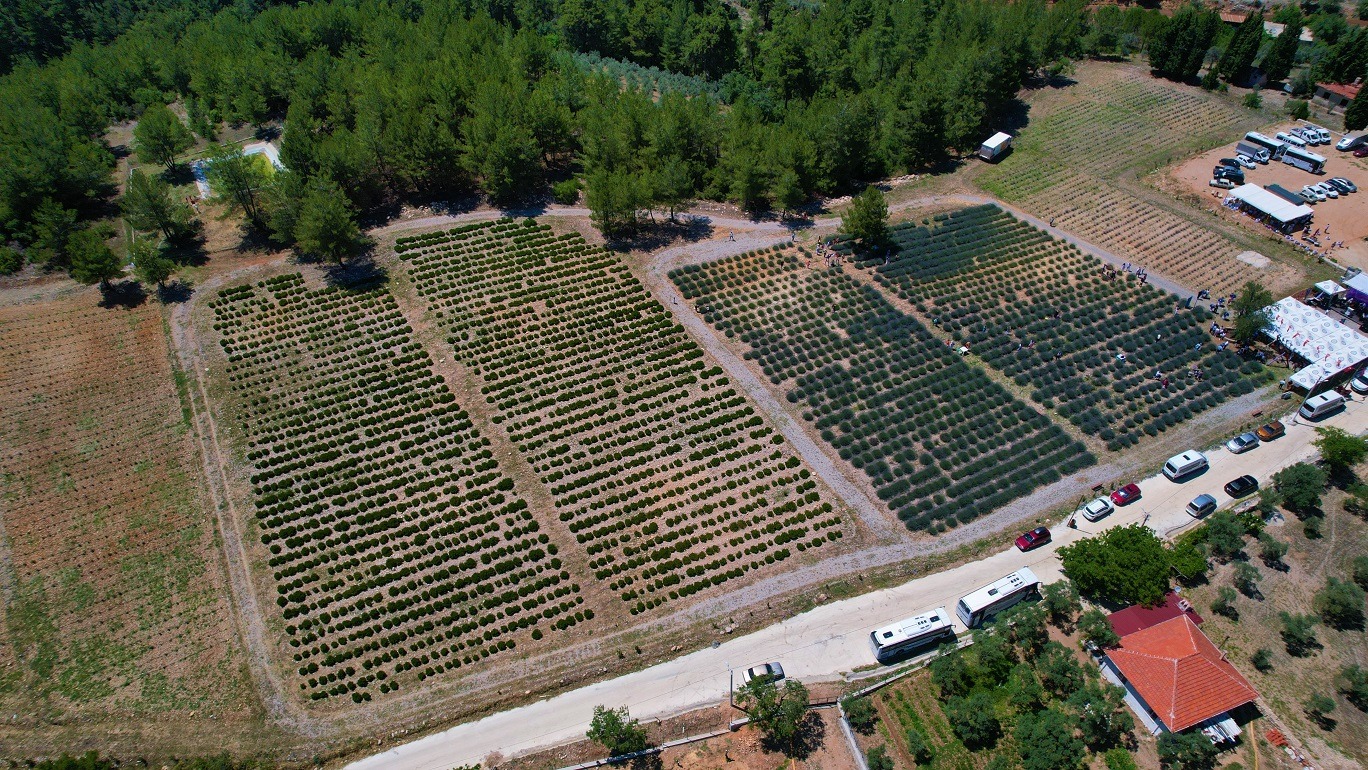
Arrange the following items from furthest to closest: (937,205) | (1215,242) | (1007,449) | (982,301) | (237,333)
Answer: (937,205) < (1215,242) < (982,301) < (237,333) < (1007,449)

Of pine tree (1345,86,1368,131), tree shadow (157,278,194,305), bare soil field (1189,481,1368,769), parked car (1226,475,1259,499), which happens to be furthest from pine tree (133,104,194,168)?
pine tree (1345,86,1368,131)

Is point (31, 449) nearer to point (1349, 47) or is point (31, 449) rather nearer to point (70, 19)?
point (70, 19)

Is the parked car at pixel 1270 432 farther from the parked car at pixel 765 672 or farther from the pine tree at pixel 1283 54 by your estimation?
the pine tree at pixel 1283 54

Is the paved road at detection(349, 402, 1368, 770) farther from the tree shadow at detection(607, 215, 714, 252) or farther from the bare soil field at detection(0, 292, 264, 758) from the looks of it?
the tree shadow at detection(607, 215, 714, 252)

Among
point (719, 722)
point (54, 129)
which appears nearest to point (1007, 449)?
point (719, 722)

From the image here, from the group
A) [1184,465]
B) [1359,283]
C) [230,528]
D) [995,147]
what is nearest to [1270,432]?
[1184,465]

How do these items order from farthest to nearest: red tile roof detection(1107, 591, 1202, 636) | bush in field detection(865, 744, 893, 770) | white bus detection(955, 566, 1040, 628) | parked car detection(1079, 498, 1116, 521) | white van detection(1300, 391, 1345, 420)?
white van detection(1300, 391, 1345, 420)
parked car detection(1079, 498, 1116, 521)
white bus detection(955, 566, 1040, 628)
red tile roof detection(1107, 591, 1202, 636)
bush in field detection(865, 744, 893, 770)
